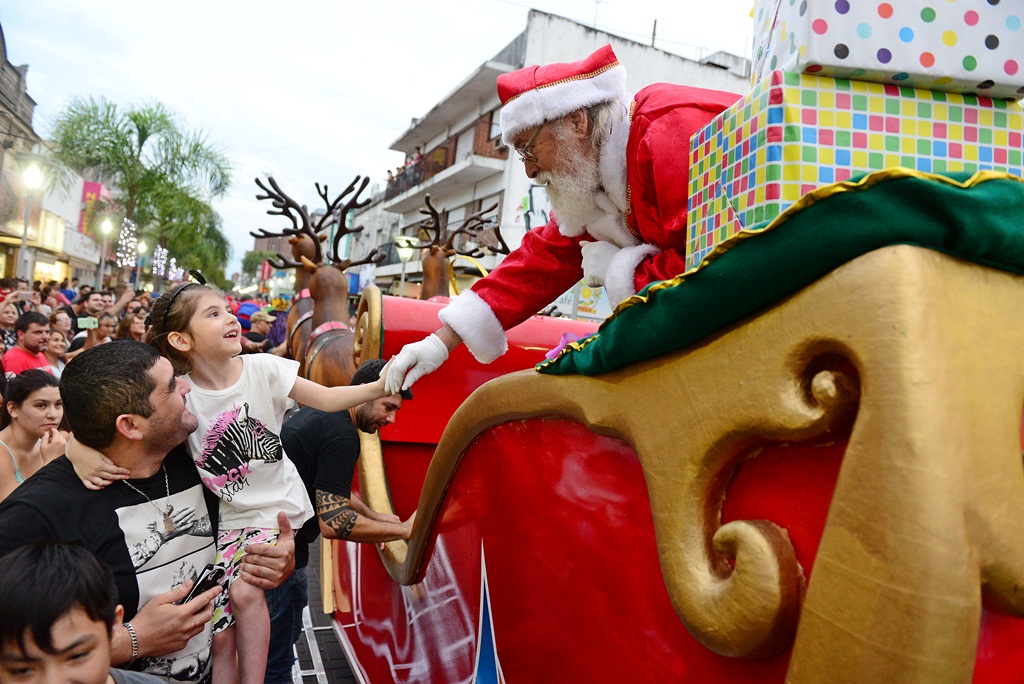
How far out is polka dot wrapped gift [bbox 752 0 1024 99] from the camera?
2.81 ft

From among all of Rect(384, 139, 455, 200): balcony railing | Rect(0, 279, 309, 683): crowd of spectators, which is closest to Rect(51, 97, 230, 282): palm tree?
Rect(384, 139, 455, 200): balcony railing

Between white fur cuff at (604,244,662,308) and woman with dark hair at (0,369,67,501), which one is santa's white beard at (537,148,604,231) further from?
woman with dark hair at (0,369,67,501)

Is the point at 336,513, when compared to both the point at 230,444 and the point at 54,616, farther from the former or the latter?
the point at 54,616

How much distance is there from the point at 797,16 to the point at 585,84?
30.3 inches

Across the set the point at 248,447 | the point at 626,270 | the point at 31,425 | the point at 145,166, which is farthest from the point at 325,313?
the point at 145,166

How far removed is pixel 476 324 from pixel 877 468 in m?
1.37

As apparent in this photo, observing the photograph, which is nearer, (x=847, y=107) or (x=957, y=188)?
(x=957, y=188)

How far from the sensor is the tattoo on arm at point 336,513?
233 cm

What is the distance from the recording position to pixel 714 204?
0.99 m

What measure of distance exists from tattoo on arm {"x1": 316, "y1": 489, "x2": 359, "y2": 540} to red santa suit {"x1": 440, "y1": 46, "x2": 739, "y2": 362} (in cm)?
82

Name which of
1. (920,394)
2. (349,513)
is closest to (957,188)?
(920,394)

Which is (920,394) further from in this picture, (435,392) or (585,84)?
(435,392)

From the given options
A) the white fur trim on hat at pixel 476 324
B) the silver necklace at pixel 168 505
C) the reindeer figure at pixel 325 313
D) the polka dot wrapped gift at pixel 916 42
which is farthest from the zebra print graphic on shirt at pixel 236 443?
the reindeer figure at pixel 325 313

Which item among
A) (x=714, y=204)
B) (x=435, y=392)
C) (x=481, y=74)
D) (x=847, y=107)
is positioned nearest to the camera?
(x=847, y=107)
